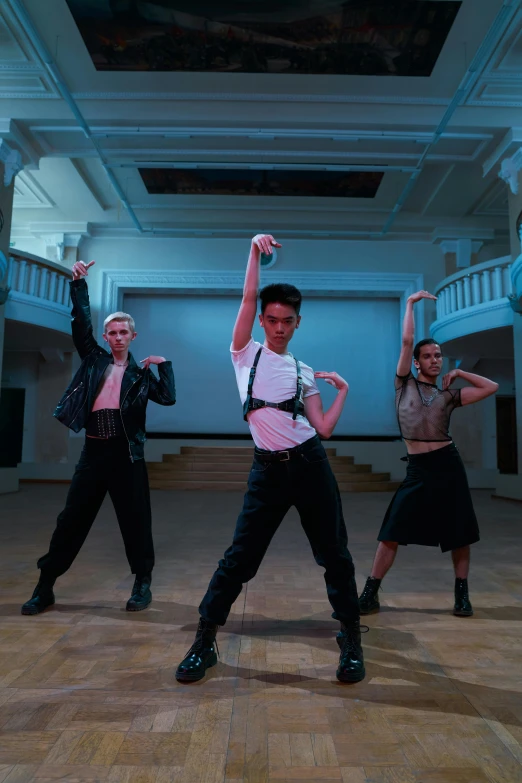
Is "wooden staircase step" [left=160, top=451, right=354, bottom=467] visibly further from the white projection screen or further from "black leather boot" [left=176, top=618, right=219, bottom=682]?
"black leather boot" [left=176, top=618, right=219, bottom=682]

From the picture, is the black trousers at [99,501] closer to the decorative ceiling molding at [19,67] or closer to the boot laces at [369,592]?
the boot laces at [369,592]

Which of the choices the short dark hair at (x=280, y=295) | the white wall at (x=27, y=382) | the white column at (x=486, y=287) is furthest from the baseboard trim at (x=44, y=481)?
the short dark hair at (x=280, y=295)

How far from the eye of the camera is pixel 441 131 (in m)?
9.38

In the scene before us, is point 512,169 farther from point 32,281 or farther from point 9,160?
point 32,281

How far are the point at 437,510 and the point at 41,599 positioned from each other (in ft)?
7.31

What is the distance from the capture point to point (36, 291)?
35.8ft

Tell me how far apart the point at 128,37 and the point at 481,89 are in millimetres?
5540

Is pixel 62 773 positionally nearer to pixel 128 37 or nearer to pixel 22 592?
pixel 22 592

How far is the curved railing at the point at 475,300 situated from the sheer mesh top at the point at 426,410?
7.40 meters

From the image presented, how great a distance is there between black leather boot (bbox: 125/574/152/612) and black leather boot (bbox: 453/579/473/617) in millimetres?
1718

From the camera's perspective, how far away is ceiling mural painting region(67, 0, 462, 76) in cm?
784

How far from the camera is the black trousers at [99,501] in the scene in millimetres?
3057

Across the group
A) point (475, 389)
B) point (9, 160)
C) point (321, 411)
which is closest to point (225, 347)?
point (9, 160)

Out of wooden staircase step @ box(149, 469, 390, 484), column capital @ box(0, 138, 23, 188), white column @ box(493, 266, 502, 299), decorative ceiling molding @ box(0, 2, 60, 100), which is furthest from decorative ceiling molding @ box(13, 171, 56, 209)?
white column @ box(493, 266, 502, 299)
